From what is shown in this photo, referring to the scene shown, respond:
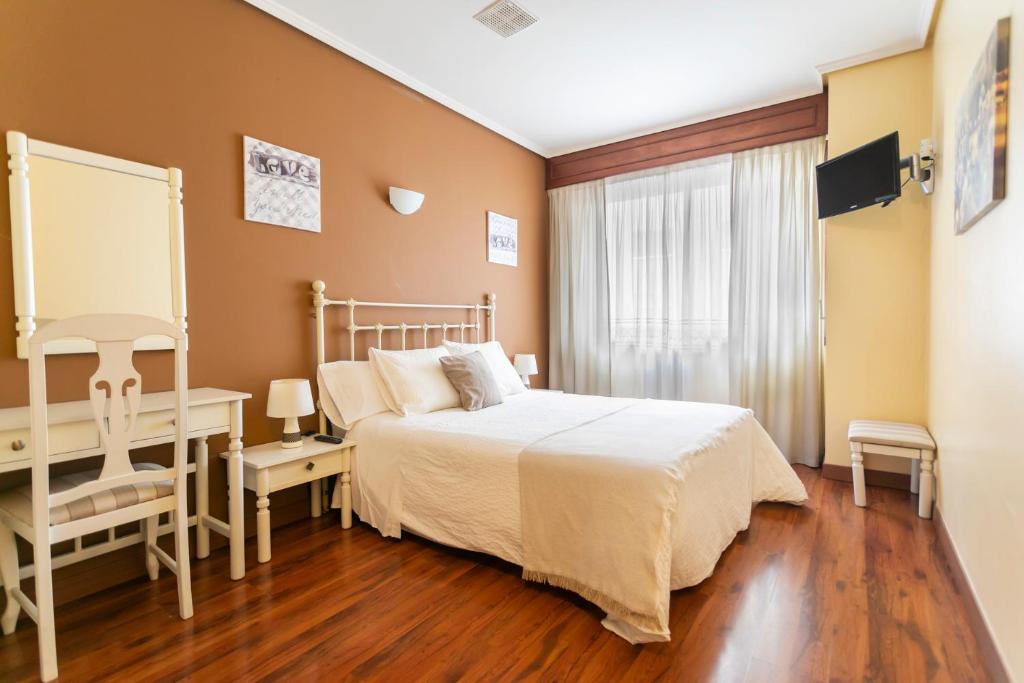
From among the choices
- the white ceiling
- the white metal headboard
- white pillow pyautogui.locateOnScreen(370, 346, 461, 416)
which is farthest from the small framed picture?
white pillow pyautogui.locateOnScreen(370, 346, 461, 416)

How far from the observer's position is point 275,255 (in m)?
2.66

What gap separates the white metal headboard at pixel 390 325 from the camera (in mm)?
2818

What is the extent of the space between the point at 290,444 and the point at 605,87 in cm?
313

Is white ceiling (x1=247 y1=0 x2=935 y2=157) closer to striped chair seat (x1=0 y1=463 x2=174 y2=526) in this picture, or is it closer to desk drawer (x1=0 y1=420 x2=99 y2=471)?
desk drawer (x1=0 y1=420 x2=99 y2=471)

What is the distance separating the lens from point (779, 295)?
3.76 metres

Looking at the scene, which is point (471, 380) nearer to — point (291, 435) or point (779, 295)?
point (291, 435)

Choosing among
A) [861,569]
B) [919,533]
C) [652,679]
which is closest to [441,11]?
[652,679]

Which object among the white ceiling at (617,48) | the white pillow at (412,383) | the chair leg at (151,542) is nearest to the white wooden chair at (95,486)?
the chair leg at (151,542)

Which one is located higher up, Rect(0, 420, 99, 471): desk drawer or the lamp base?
Rect(0, 420, 99, 471): desk drawer

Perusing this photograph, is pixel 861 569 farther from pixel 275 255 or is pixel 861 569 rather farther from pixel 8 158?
pixel 8 158

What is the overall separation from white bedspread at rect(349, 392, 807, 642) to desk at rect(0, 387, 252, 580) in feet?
2.11

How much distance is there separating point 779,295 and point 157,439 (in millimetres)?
3947

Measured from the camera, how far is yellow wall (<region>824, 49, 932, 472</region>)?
3.07 meters

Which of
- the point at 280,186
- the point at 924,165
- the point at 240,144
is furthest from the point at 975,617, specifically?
the point at 240,144
